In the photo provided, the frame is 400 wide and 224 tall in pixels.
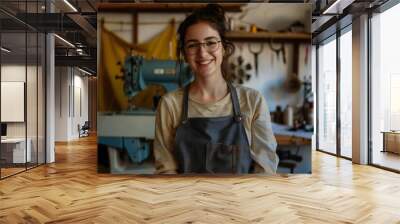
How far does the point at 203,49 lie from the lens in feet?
17.6

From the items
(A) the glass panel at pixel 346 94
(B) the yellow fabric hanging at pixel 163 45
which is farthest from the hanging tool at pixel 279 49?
(A) the glass panel at pixel 346 94

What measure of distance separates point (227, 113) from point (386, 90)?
3401mm

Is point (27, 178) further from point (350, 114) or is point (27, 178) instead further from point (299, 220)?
point (350, 114)

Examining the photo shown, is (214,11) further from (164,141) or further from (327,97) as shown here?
(327,97)

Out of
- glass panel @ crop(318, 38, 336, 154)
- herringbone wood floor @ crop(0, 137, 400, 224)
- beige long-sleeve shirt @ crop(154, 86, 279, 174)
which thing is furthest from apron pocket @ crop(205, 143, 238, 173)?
glass panel @ crop(318, 38, 336, 154)

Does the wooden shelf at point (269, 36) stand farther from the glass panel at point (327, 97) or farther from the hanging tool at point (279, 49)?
the glass panel at point (327, 97)

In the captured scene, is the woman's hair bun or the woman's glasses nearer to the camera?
the woman's glasses

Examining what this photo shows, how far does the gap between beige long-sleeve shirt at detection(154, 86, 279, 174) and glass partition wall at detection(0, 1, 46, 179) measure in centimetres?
255

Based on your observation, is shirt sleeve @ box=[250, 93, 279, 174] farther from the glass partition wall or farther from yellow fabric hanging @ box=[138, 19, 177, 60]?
the glass partition wall

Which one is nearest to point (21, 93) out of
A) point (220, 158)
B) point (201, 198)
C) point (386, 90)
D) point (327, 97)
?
point (220, 158)

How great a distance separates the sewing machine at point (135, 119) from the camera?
552 centimetres

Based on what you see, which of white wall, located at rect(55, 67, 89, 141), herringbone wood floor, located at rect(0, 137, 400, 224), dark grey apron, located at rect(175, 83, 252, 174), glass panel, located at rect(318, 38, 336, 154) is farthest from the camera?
white wall, located at rect(55, 67, 89, 141)

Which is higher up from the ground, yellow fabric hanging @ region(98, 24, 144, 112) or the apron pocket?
yellow fabric hanging @ region(98, 24, 144, 112)

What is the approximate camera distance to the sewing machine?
552 cm
